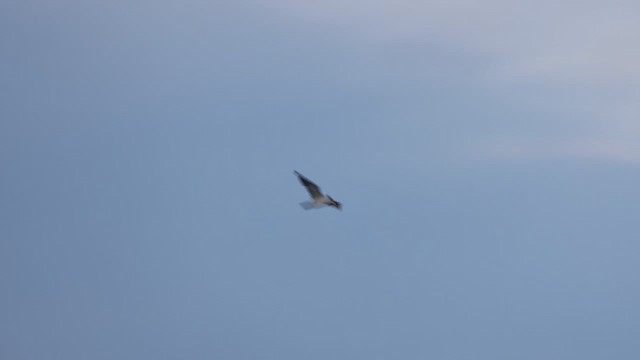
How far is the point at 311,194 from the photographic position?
179ft

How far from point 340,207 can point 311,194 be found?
0.98 m

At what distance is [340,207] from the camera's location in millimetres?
54469
